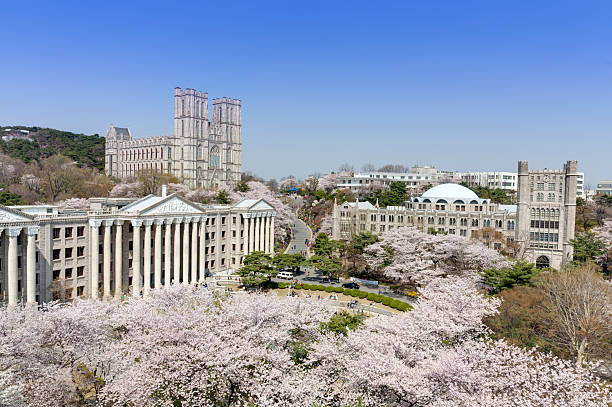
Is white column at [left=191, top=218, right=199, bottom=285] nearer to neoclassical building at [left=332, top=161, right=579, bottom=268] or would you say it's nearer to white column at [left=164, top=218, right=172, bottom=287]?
white column at [left=164, top=218, right=172, bottom=287]

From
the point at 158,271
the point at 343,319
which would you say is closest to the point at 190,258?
the point at 158,271

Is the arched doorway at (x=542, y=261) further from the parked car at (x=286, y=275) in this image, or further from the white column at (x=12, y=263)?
the white column at (x=12, y=263)

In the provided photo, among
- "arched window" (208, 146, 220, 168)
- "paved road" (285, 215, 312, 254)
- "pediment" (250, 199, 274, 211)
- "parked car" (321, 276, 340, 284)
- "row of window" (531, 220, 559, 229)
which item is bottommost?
"parked car" (321, 276, 340, 284)

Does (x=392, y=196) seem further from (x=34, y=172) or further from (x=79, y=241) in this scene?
(x=34, y=172)

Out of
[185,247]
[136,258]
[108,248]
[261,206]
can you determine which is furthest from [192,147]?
[108,248]

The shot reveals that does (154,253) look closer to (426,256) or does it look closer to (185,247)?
(185,247)

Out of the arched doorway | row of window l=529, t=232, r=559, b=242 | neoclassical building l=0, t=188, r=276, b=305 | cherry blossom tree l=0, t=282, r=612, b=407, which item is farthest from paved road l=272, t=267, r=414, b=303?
row of window l=529, t=232, r=559, b=242

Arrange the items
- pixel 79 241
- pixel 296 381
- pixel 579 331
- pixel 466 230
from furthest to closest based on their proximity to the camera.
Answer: pixel 466 230, pixel 79 241, pixel 579 331, pixel 296 381
